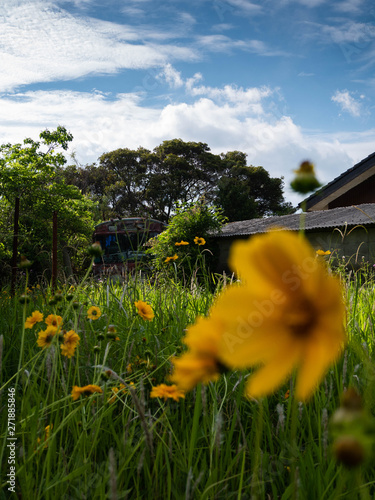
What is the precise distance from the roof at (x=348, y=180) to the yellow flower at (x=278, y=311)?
962cm

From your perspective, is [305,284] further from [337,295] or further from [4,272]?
[4,272]

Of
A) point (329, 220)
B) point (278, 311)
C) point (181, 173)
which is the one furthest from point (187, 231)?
point (181, 173)

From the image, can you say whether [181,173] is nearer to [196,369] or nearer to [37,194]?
[37,194]

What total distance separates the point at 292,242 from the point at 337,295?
0.14ft

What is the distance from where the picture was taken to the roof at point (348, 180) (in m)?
9.78

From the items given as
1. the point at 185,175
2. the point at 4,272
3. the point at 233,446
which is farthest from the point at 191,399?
the point at 185,175

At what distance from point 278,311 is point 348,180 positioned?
10.6 m

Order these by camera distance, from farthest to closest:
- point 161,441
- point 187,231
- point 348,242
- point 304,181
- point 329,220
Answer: point 187,231, point 329,220, point 348,242, point 161,441, point 304,181

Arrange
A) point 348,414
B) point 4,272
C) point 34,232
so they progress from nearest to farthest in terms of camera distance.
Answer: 1. point 348,414
2. point 4,272
3. point 34,232

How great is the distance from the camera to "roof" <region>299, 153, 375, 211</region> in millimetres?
9781

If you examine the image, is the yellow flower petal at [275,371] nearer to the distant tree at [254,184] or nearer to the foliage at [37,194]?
the foliage at [37,194]

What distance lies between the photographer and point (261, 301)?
0.27 m

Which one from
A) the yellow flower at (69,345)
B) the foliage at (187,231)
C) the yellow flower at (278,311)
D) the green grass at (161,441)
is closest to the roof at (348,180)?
the foliage at (187,231)

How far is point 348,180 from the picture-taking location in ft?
33.0
